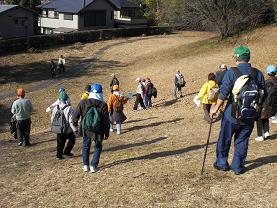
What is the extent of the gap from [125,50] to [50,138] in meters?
31.2

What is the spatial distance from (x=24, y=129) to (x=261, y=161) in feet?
23.3

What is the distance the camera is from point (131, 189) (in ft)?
23.6

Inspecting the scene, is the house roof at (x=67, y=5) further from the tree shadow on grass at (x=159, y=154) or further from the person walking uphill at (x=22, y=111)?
the tree shadow on grass at (x=159, y=154)

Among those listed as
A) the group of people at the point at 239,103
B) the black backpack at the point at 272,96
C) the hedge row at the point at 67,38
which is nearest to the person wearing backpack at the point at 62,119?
the group of people at the point at 239,103

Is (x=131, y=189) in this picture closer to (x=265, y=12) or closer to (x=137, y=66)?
(x=137, y=66)

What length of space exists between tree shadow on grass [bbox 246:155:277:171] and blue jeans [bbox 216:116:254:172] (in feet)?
1.71

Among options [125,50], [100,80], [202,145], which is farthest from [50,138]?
[125,50]

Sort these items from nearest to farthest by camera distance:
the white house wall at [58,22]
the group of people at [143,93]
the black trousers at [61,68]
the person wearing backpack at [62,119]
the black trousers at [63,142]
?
the person wearing backpack at [62,119], the black trousers at [63,142], the group of people at [143,93], the black trousers at [61,68], the white house wall at [58,22]

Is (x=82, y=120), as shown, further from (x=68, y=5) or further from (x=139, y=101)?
(x=68, y=5)

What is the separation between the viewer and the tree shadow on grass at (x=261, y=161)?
7.69 m

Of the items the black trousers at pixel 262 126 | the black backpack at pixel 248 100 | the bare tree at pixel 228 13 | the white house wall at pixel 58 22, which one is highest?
the bare tree at pixel 228 13

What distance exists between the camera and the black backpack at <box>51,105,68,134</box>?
9.30m

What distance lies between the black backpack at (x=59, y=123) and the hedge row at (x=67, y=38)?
1360 inches

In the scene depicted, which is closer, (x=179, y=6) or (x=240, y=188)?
(x=240, y=188)
